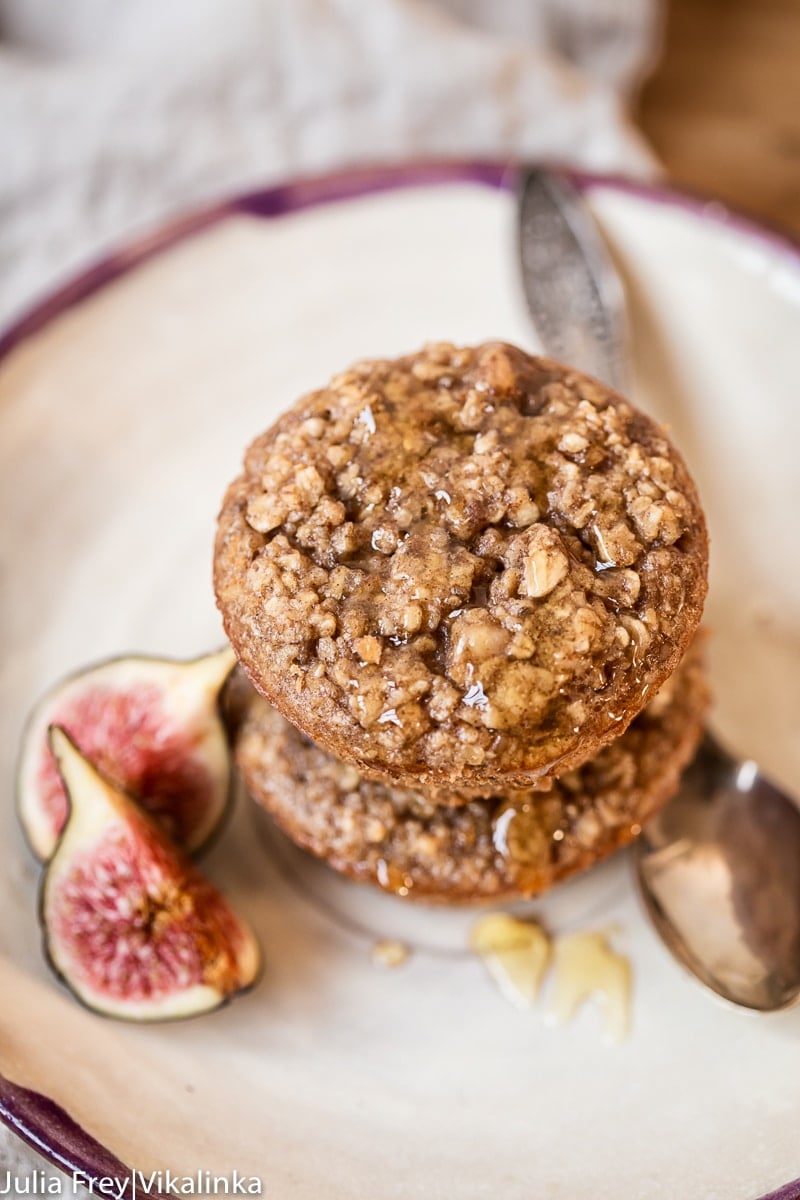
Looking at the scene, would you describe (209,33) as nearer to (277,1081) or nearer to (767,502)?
(767,502)

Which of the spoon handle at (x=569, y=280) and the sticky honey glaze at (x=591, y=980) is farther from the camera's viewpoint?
the spoon handle at (x=569, y=280)

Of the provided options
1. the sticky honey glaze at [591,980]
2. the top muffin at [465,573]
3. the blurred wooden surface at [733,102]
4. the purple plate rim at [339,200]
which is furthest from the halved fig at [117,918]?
the blurred wooden surface at [733,102]

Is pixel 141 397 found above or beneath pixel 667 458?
above

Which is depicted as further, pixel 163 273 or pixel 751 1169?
pixel 163 273

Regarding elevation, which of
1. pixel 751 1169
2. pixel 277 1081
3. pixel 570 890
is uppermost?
pixel 570 890

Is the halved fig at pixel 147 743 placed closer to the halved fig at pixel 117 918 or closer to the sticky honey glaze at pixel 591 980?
the halved fig at pixel 117 918

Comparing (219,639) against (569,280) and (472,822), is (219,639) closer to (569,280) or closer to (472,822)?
(472,822)

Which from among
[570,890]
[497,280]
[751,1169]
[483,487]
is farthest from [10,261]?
[751,1169]
